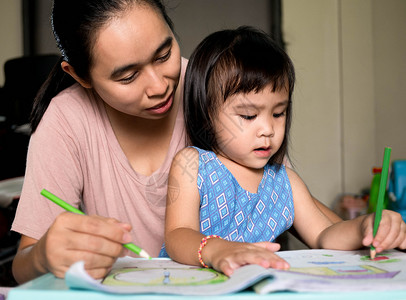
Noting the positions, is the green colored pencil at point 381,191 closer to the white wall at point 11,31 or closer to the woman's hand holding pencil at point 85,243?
the woman's hand holding pencil at point 85,243

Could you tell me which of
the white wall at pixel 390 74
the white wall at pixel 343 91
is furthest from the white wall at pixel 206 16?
the white wall at pixel 390 74

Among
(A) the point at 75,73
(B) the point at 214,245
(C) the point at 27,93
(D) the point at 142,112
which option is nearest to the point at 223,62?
(D) the point at 142,112

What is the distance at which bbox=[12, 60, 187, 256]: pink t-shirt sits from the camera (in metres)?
1.04

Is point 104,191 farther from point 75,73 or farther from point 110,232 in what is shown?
point 110,232

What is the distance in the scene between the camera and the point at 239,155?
1.03m

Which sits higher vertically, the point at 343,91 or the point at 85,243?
the point at 343,91

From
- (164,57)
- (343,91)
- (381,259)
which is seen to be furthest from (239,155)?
(343,91)

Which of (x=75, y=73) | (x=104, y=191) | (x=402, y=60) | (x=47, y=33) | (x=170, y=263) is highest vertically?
(x=47, y=33)

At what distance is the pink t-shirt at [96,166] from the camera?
104cm

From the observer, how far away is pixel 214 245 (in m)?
0.73

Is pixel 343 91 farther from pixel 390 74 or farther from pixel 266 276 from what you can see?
pixel 266 276

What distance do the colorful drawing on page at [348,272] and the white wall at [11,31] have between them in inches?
118

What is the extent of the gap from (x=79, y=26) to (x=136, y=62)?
16 cm

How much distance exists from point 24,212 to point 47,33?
2.47 m
